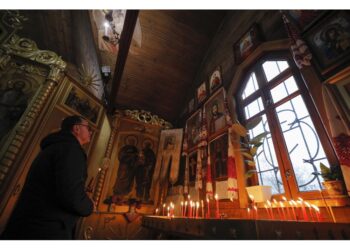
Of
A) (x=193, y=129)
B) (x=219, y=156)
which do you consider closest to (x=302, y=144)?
(x=219, y=156)

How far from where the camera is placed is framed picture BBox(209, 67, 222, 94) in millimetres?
5176

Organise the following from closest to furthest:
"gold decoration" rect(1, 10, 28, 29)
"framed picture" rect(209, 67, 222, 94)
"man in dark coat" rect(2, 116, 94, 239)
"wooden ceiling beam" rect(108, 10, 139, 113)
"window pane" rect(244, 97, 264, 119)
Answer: "man in dark coat" rect(2, 116, 94, 239) → "wooden ceiling beam" rect(108, 10, 139, 113) → "window pane" rect(244, 97, 264, 119) → "gold decoration" rect(1, 10, 28, 29) → "framed picture" rect(209, 67, 222, 94)

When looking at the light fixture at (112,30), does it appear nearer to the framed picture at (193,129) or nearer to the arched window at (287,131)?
the framed picture at (193,129)

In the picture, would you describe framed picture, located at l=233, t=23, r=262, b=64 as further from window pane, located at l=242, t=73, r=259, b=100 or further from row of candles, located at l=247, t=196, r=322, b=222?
row of candles, located at l=247, t=196, r=322, b=222

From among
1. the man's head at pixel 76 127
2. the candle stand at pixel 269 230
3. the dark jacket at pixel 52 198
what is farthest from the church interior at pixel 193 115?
the man's head at pixel 76 127

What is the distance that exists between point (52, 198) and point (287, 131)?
Result: 11.2ft

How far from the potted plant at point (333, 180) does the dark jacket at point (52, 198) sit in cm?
260

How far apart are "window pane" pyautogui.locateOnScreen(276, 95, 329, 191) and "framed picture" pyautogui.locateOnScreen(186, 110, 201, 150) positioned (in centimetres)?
266

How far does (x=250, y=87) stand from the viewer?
13.6ft

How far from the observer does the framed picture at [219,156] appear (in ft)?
12.8

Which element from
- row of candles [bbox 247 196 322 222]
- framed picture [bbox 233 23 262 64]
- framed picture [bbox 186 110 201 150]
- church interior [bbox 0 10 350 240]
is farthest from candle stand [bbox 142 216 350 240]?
framed picture [bbox 233 23 262 64]

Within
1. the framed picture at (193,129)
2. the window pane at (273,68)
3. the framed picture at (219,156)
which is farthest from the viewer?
the framed picture at (193,129)

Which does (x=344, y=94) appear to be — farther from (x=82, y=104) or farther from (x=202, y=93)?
(x=82, y=104)

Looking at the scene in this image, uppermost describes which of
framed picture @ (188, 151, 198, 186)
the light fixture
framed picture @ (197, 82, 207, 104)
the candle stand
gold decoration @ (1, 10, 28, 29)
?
the light fixture
